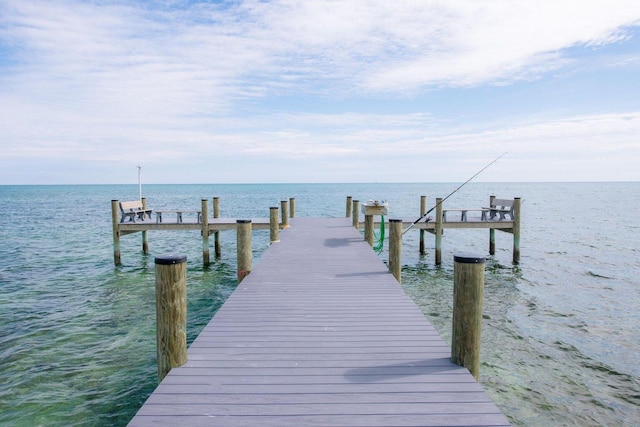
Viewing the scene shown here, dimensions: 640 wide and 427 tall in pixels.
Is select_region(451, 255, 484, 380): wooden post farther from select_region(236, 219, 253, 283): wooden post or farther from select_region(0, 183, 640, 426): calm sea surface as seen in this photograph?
select_region(236, 219, 253, 283): wooden post

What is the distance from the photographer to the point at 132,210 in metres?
16.3

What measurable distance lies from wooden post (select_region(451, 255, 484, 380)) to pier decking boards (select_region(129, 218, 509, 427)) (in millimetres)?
198

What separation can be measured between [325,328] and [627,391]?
5.76 metres

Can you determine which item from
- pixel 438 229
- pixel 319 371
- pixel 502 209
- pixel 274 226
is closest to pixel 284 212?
pixel 274 226

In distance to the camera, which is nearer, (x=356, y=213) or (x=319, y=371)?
(x=319, y=371)

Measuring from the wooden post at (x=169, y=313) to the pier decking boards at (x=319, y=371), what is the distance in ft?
0.46

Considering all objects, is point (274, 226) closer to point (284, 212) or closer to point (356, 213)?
point (284, 212)

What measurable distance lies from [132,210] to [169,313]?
44.4ft

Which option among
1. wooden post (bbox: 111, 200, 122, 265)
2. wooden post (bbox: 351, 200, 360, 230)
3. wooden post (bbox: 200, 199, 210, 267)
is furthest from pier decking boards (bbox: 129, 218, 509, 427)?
wooden post (bbox: 111, 200, 122, 265)

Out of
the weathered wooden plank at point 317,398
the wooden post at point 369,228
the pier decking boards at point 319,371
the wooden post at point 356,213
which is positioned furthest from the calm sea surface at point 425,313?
the weathered wooden plank at point 317,398

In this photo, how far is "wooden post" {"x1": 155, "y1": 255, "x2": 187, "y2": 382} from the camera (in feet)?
13.6

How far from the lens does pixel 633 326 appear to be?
33.6 ft

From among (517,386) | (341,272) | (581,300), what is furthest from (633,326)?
(341,272)

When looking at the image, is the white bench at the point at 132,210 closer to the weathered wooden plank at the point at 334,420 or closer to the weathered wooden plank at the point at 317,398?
the weathered wooden plank at the point at 317,398
